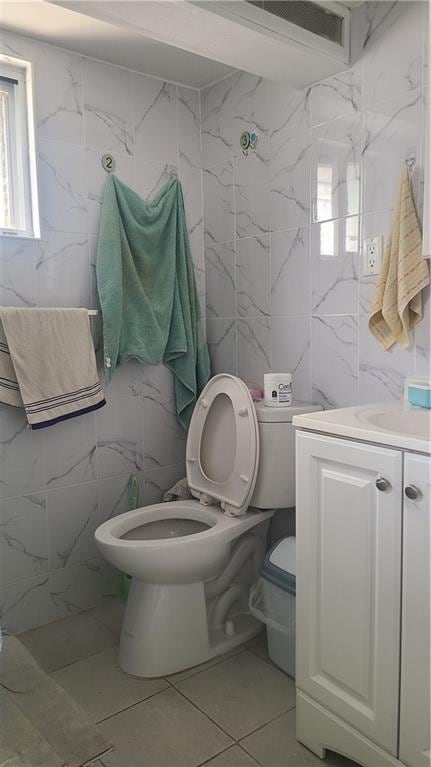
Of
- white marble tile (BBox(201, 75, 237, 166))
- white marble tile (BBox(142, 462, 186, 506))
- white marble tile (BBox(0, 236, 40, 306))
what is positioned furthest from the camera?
white marble tile (BBox(142, 462, 186, 506))

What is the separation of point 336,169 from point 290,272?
15.0 inches

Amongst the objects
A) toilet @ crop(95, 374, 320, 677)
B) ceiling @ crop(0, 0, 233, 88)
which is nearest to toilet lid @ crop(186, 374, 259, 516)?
toilet @ crop(95, 374, 320, 677)

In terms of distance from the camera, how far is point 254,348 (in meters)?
2.26

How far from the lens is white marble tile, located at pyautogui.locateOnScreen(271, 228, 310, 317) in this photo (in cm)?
201

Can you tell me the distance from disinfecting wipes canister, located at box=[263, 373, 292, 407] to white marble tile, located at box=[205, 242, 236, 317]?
0.53 metres

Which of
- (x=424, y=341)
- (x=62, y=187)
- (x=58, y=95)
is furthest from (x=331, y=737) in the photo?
(x=58, y=95)

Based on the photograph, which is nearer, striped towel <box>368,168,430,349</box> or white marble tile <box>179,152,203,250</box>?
striped towel <box>368,168,430,349</box>

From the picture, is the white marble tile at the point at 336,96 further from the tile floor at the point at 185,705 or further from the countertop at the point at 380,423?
the tile floor at the point at 185,705

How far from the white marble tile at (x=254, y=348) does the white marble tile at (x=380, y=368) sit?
451 mm

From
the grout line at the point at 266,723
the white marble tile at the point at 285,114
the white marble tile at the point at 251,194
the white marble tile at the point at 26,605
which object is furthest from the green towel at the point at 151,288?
A: the grout line at the point at 266,723

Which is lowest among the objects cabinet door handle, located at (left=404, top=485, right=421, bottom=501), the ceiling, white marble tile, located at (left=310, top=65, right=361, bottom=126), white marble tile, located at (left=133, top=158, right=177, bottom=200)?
cabinet door handle, located at (left=404, top=485, right=421, bottom=501)

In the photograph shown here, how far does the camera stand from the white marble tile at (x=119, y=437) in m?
2.22

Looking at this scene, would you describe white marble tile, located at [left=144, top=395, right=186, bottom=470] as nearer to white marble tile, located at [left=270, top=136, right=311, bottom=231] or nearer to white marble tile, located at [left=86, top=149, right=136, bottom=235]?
white marble tile, located at [left=86, top=149, right=136, bottom=235]

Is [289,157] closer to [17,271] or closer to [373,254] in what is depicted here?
[373,254]
